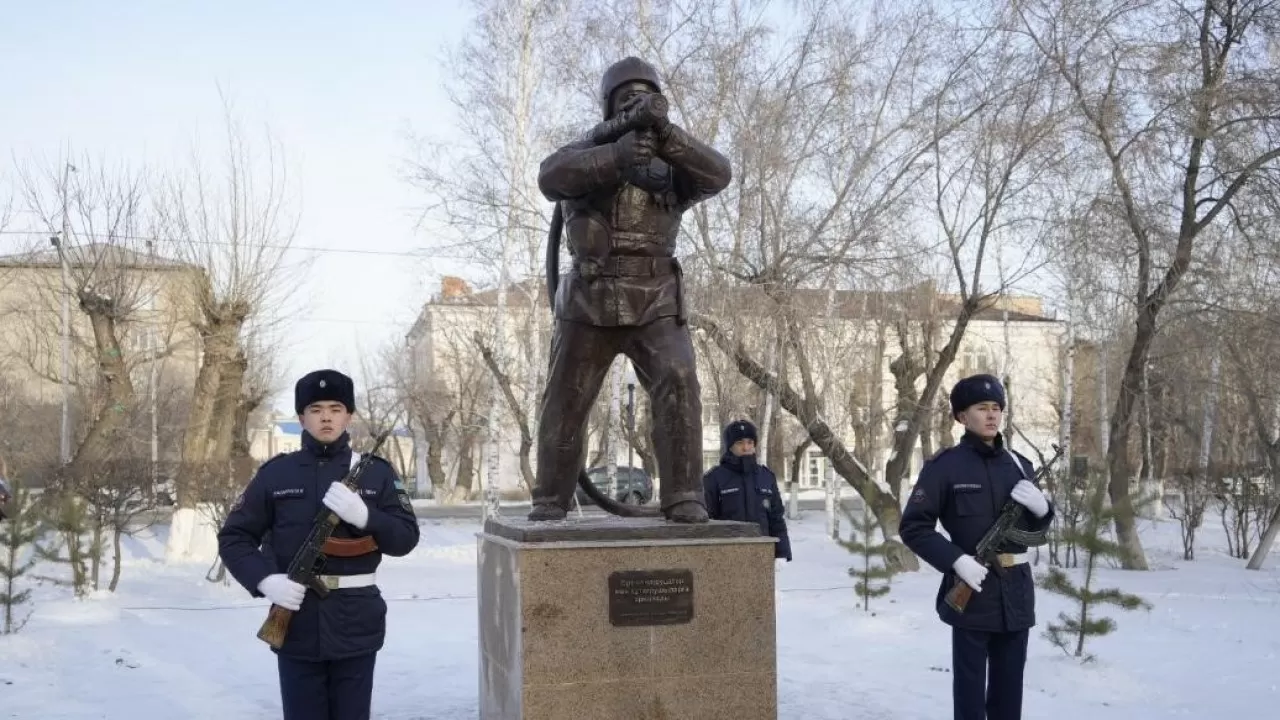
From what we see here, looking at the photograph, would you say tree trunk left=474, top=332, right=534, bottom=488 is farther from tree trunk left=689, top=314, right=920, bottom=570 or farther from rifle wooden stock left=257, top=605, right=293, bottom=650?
→ rifle wooden stock left=257, top=605, right=293, bottom=650

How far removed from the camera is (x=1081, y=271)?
1364 centimetres

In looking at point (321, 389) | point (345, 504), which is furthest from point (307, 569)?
point (321, 389)

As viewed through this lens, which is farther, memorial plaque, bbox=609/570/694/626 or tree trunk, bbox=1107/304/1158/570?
tree trunk, bbox=1107/304/1158/570

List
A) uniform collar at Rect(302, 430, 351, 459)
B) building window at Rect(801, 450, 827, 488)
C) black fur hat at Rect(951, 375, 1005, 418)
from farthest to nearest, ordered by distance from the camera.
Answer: building window at Rect(801, 450, 827, 488), black fur hat at Rect(951, 375, 1005, 418), uniform collar at Rect(302, 430, 351, 459)

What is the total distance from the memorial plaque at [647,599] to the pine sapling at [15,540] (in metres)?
6.21

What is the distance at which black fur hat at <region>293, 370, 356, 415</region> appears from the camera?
3881 mm

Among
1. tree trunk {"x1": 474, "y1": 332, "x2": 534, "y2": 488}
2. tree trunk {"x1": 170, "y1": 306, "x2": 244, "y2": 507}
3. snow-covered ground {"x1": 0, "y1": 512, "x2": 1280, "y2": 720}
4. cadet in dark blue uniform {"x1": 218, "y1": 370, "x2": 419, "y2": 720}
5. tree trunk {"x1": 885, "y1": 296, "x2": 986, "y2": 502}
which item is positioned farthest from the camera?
tree trunk {"x1": 474, "y1": 332, "x2": 534, "y2": 488}

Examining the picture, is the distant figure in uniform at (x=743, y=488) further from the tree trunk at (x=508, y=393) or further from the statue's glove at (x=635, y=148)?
the tree trunk at (x=508, y=393)

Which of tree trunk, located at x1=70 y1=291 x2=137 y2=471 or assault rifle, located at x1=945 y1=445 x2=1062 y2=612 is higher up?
tree trunk, located at x1=70 y1=291 x2=137 y2=471

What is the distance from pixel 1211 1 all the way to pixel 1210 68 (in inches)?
29.1

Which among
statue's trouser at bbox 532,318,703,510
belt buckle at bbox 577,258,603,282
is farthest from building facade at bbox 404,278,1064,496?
belt buckle at bbox 577,258,603,282

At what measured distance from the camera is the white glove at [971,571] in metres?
4.10

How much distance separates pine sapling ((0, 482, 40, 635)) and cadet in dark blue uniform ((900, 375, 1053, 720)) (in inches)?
282

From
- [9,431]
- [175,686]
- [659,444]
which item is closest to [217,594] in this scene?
[175,686]
